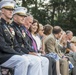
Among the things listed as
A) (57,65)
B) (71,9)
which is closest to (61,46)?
(57,65)

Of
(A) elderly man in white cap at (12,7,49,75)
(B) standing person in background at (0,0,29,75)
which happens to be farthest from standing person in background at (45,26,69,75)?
(B) standing person in background at (0,0,29,75)

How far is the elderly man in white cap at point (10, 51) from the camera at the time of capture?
Answer: 16.9 feet

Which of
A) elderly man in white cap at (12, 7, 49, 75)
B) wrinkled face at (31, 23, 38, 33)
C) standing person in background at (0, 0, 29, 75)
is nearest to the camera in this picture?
standing person in background at (0, 0, 29, 75)

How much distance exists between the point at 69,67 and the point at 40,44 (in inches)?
34.5

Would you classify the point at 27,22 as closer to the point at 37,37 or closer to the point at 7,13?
the point at 37,37

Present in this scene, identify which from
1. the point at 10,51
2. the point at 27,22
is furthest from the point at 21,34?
the point at 10,51

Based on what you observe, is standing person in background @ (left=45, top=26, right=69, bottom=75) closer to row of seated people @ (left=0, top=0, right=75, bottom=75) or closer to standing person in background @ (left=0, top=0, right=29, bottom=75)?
row of seated people @ (left=0, top=0, right=75, bottom=75)

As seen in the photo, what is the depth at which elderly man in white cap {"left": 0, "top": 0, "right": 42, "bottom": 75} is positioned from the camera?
16.9 ft

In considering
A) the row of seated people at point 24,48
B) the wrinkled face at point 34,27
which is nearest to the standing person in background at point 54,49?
the row of seated people at point 24,48

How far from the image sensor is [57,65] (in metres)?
6.53

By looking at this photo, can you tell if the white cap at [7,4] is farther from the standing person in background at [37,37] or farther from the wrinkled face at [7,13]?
the standing person in background at [37,37]

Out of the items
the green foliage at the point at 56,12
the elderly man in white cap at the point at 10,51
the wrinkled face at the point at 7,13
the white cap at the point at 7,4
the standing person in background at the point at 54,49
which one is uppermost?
the white cap at the point at 7,4

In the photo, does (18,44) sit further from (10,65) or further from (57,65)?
(57,65)

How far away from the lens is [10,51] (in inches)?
205
